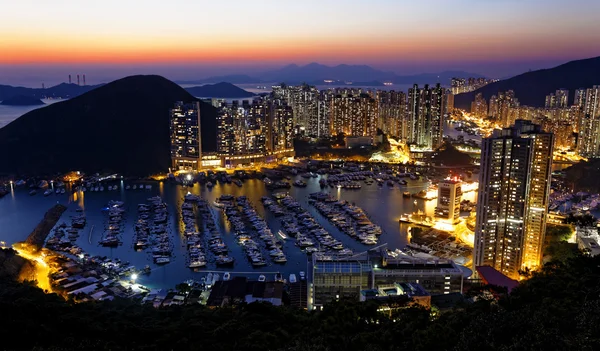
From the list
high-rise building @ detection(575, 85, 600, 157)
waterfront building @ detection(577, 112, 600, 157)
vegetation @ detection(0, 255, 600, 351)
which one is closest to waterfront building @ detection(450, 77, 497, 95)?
high-rise building @ detection(575, 85, 600, 157)

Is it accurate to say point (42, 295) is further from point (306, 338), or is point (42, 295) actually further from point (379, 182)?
point (379, 182)

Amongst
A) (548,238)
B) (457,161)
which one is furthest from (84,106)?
(548,238)

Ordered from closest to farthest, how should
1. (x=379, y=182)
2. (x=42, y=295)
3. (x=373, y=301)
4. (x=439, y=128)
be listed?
(x=373, y=301) < (x=42, y=295) < (x=379, y=182) < (x=439, y=128)

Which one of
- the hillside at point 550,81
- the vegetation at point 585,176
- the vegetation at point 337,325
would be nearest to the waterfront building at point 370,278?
the vegetation at point 337,325

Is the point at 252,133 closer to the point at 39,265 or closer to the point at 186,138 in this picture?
the point at 186,138

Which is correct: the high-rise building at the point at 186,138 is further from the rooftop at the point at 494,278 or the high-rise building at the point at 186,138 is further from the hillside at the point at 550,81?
the hillside at the point at 550,81
